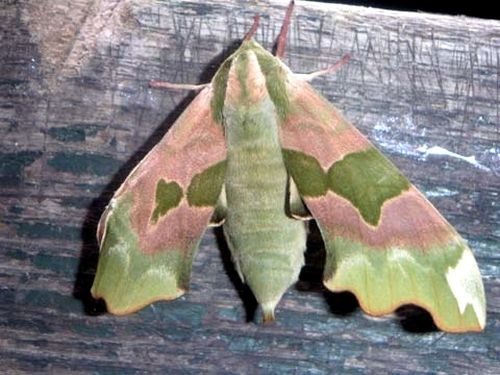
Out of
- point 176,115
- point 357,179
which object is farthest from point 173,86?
point 357,179

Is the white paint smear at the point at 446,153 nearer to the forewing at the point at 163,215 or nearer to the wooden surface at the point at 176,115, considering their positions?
the wooden surface at the point at 176,115

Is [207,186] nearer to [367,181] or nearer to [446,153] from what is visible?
[367,181]

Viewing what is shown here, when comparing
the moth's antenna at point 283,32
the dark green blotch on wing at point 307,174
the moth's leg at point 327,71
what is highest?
the moth's antenna at point 283,32

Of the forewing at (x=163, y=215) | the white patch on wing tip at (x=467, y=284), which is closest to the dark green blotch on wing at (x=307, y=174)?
the forewing at (x=163, y=215)

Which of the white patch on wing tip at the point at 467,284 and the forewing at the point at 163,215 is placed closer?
the white patch on wing tip at the point at 467,284

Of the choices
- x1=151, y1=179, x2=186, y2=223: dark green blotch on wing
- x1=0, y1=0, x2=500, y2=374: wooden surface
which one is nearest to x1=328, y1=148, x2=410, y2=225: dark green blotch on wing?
x1=0, y1=0, x2=500, y2=374: wooden surface

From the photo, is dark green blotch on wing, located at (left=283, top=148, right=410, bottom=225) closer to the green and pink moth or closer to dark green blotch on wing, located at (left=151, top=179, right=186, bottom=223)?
the green and pink moth

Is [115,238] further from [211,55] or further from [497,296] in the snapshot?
[497,296]
